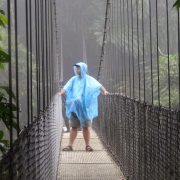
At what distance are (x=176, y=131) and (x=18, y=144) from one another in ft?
3.45

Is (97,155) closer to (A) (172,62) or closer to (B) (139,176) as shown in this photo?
(B) (139,176)

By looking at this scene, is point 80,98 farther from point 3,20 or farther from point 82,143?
point 3,20

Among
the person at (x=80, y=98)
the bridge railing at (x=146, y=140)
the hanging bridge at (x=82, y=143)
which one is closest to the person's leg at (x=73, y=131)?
the person at (x=80, y=98)

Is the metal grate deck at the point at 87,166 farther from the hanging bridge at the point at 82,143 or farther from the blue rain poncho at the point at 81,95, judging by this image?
the blue rain poncho at the point at 81,95

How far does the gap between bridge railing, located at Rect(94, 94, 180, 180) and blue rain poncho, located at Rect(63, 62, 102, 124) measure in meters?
1.00

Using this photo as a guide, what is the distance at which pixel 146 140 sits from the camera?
371 cm

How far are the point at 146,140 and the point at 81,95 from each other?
342cm

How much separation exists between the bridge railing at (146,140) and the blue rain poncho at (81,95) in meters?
1.00

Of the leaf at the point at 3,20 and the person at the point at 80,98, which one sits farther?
the person at the point at 80,98

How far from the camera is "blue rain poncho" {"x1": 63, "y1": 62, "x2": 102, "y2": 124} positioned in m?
6.99

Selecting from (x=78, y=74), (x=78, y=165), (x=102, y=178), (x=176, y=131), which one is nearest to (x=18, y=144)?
(x=176, y=131)

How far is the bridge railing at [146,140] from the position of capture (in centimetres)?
285

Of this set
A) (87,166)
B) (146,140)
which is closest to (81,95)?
(87,166)

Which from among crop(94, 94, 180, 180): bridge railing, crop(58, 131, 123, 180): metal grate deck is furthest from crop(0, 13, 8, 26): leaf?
crop(58, 131, 123, 180): metal grate deck
